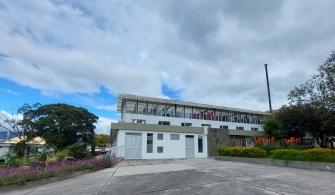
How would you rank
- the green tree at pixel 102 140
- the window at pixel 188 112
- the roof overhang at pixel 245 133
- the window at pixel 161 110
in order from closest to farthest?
the roof overhang at pixel 245 133 → the window at pixel 161 110 → the window at pixel 188 112 → the green tree at pixel 102 140

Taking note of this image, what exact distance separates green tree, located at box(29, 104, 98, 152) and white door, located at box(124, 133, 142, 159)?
34.2 ft

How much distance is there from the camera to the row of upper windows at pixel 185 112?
1072 inches

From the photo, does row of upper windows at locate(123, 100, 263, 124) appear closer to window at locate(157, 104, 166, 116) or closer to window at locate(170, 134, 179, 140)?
window at locate(157, 104, 166, 116)

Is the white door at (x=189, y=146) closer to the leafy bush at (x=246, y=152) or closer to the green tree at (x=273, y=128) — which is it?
the leafy bush at (x=246, y=152)

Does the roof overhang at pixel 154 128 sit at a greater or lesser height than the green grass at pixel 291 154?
greater

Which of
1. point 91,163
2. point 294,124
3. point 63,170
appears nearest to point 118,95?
point 91,163

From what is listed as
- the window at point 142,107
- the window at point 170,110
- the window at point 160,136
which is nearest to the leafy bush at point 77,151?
the window at point 160,136

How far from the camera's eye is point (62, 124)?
2814cm

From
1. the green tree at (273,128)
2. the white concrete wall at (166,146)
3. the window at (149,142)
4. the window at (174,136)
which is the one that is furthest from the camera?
the green tree at (273,128)

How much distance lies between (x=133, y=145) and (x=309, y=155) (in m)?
14.0

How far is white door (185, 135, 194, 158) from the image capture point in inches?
939

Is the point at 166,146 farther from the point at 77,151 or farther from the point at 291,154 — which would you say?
the point at 291,154

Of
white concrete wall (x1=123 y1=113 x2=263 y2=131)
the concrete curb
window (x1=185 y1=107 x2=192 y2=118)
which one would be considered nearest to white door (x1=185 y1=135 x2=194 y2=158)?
white concrete wall (x1=123 y1=113 x2=263 y2=131)

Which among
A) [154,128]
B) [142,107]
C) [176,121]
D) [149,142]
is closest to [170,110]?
[176,121]
